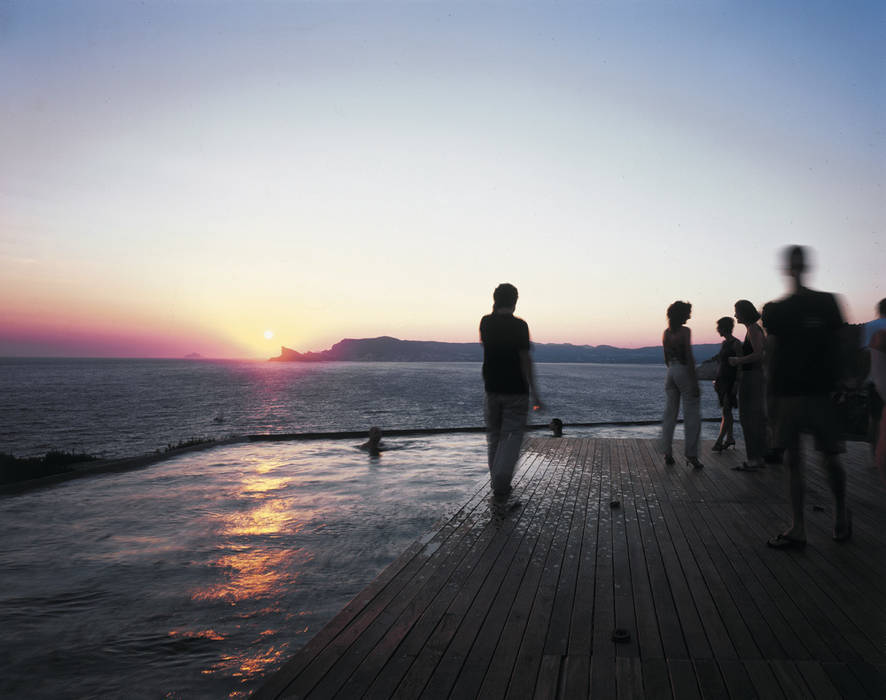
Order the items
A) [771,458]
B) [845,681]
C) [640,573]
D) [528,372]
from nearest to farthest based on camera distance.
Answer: [845,681], [640,573], [528,372], [771,458]

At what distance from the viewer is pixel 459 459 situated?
941 cm

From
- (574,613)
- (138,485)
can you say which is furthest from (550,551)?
(138,485)

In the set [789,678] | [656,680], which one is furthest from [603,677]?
[789,678]

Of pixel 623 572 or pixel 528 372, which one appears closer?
pixel 623 572

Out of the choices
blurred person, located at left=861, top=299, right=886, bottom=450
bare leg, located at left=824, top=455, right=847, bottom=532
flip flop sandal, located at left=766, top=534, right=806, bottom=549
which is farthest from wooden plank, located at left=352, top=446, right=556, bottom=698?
blurred person, located at left=861, top=299, right=886, bottom=450

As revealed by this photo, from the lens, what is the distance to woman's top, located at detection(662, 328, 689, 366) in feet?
21.5

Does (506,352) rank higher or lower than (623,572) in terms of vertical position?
higher

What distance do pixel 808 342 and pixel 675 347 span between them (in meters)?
3.01

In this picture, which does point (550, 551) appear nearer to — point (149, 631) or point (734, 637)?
point (734, 637)

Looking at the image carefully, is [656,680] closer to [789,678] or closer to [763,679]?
[763,679]

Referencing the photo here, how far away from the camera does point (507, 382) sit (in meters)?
4.91

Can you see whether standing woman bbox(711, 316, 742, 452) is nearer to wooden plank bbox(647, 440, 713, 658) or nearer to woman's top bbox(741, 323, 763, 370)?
woman's top bbox(741, 323, 763, 370)

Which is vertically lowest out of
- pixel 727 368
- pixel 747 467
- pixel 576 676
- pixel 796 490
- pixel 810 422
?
pixel 747 467

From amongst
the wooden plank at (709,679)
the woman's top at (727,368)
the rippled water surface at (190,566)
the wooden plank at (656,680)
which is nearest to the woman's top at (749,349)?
the woman's top at (727,368)
